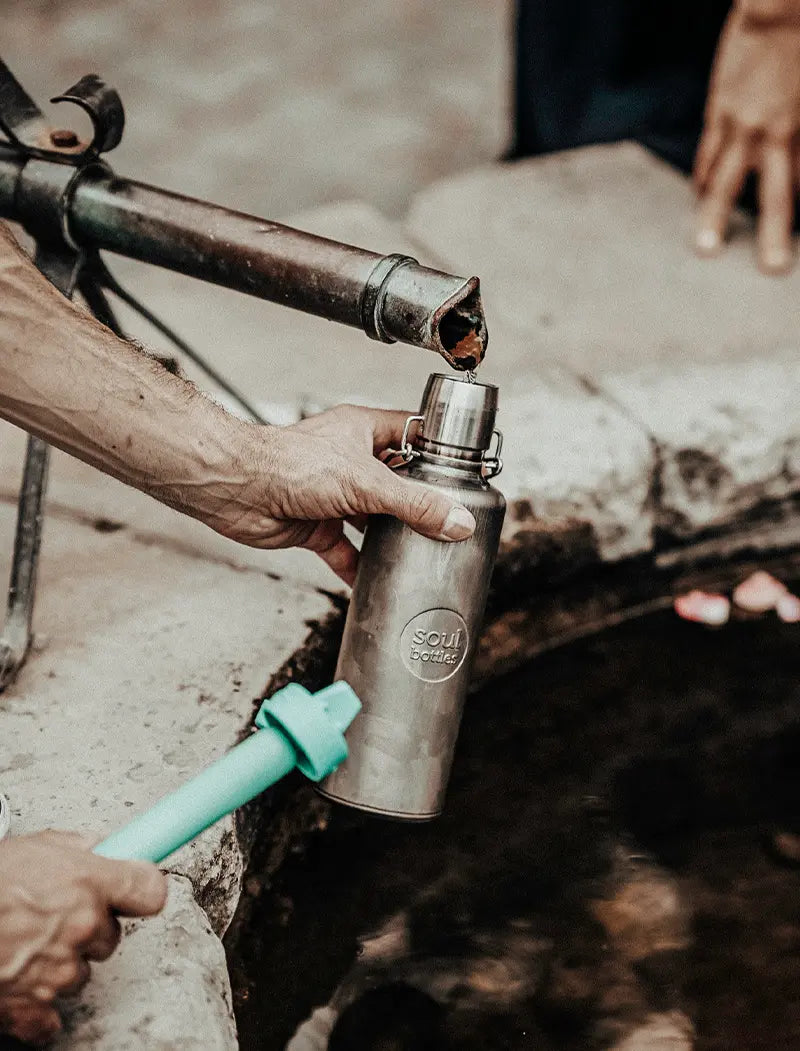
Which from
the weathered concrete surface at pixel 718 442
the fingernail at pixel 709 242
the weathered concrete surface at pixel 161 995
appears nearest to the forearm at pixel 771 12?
the fingernail at pixel 709 242

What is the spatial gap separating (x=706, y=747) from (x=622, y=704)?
0.51ft

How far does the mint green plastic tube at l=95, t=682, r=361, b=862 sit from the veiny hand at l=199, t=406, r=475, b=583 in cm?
22

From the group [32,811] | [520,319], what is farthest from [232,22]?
[32,811]

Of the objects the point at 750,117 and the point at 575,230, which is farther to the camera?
the point at 575,230

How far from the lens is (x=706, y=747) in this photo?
5.84 ft

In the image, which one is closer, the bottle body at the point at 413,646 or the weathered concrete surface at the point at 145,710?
the weathered concrete surface at the point at 145,710

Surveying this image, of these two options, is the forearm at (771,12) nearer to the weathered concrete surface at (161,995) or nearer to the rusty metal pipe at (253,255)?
the rusty metal pipe at (253,255)

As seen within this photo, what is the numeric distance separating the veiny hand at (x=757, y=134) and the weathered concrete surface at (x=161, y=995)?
75.9 inches

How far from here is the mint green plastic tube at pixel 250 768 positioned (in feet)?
3.53

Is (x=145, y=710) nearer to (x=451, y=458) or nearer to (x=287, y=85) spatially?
(x=451, y=458)

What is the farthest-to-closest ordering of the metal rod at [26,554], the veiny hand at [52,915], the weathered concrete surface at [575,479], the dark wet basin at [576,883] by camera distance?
1. the weathered concrete surface at [575,479]
2. the metal rod at [26,554]
3. the dark wet basin at [576,883]
4. the veiny hand at [52,915]

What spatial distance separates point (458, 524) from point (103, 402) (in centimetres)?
42

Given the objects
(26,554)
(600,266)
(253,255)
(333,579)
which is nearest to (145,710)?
(26,554)

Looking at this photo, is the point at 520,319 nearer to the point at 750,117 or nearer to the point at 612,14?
the point at 750,117
